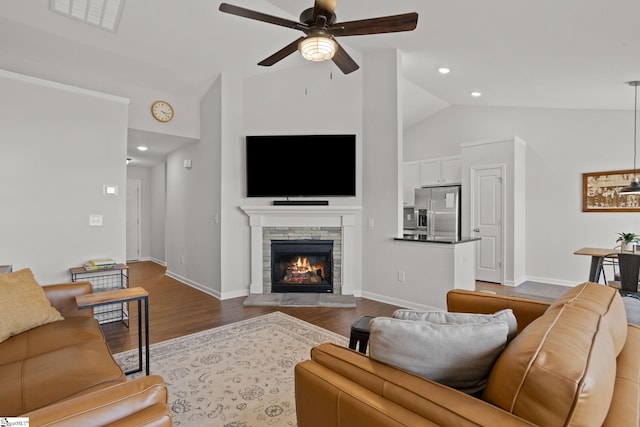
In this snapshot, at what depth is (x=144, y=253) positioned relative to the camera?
26.8ft

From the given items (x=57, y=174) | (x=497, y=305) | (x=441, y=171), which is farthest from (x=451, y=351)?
(x=441, y=171)

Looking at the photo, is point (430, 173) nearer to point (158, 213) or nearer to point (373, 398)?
point (158, 213)

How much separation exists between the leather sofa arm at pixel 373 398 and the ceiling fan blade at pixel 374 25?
6.92ft

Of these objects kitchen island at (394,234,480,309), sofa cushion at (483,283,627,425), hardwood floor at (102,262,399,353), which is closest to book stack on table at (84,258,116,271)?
hardwood floor at (102,262,399,353)

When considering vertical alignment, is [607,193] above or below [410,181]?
below

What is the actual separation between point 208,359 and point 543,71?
4.79 meters

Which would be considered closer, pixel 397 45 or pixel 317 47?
pixel 317 47

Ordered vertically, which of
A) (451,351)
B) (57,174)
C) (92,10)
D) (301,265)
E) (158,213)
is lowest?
(301,265)

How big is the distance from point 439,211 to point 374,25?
4663mm

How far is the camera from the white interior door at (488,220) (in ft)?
18.8

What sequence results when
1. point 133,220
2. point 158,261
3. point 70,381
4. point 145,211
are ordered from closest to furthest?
point 70,381, point 158,261, point 133,220, point 145,211

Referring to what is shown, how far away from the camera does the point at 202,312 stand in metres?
4.02

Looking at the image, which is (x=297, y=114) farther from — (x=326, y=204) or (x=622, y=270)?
(x=622, y=270)

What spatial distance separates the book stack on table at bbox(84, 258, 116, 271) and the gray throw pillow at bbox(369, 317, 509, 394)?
3.45m
